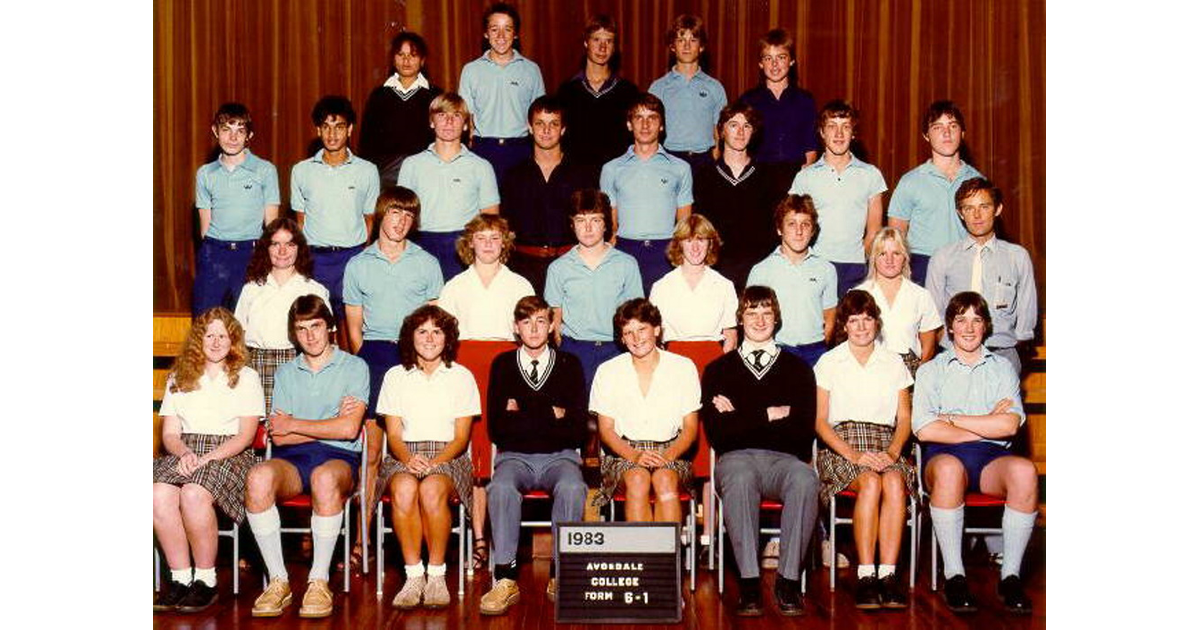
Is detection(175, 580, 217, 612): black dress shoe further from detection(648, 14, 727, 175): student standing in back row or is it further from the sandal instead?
detection(648, 14, 727, 175): student standing in back row

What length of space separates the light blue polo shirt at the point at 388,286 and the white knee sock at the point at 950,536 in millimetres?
2316

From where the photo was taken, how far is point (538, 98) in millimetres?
6273

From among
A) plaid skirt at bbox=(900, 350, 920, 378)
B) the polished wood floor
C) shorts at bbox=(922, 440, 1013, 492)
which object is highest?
plaid skirt at bbox=(900, 350, 920, 378)

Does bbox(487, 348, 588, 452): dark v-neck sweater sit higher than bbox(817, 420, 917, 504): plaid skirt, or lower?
higher

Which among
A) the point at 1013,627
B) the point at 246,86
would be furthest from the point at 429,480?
the point at 246,86

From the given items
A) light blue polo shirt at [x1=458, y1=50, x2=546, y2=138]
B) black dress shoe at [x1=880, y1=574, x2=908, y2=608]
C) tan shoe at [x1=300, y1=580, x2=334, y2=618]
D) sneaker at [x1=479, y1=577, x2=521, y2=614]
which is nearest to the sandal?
sneaker at [x1=479, y1=577, x2=521, y2=614]

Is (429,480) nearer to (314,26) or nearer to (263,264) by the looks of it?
(263,264)

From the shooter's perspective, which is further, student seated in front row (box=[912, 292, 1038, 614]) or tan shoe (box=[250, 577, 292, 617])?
student seated in front row (box=[912, 292, 1038, 614])

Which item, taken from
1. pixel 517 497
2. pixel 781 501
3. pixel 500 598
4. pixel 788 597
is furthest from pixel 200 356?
pixel 788 597

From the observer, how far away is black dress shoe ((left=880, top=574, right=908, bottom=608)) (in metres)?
5.16

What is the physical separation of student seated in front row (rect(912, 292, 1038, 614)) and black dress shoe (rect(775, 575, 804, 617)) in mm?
599

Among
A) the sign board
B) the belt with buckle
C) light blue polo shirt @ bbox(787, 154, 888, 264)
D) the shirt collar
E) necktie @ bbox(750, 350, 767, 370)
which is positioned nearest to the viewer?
the sign board

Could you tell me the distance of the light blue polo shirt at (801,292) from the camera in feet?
19.1

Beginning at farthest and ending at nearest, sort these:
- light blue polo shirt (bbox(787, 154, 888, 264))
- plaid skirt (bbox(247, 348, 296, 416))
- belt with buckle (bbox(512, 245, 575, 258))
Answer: belt with buckle (bbox(512, 245, 575, 258)) → light blue polo shirt (bbox(787, 154, 888, 264)) → plaid skirt (bbox(247, 348, 296, 416))
